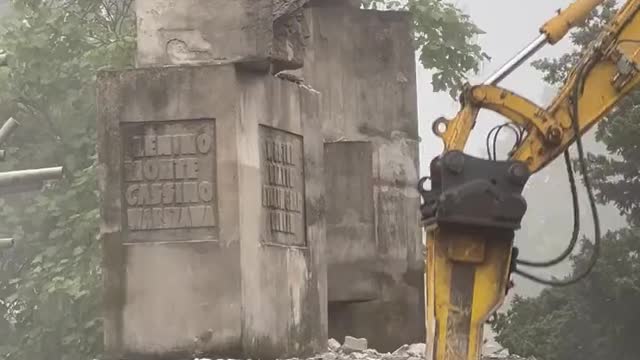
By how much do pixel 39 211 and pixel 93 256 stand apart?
2.58 meters

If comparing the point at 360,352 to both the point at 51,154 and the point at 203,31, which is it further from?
the point at 51,154

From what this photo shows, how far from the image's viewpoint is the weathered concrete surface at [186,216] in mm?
14297

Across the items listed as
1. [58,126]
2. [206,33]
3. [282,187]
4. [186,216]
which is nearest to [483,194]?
[186,216]

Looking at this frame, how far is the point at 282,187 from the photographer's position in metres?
15.1

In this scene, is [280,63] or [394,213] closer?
[280,63]

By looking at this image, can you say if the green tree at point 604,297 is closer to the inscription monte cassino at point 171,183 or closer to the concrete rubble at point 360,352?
the concrete rubble at point 360,352

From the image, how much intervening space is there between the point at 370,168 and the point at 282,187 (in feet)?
13.8

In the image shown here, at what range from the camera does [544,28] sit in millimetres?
11586

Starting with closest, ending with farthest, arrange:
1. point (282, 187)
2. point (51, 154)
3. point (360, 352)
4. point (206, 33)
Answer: point (206, 33) < point (282, 187) < point (360, 352) < point (51, 154)

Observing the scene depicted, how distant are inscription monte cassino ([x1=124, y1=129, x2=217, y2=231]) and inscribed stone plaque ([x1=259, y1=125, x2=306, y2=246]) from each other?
59 centimetres

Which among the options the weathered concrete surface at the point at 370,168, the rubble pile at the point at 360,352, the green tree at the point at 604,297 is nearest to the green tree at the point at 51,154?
the weathered concrete surface at the point at 370,168

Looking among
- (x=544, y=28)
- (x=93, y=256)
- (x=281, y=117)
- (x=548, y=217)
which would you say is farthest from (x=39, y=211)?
(x=548, y=217)

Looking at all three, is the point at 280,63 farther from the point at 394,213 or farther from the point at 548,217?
the point at 548,217

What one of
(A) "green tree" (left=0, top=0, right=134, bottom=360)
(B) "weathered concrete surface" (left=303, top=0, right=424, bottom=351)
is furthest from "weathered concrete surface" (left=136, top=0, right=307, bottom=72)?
(A) "green tree" (left=0, top=0, right=134, bottom=360)
